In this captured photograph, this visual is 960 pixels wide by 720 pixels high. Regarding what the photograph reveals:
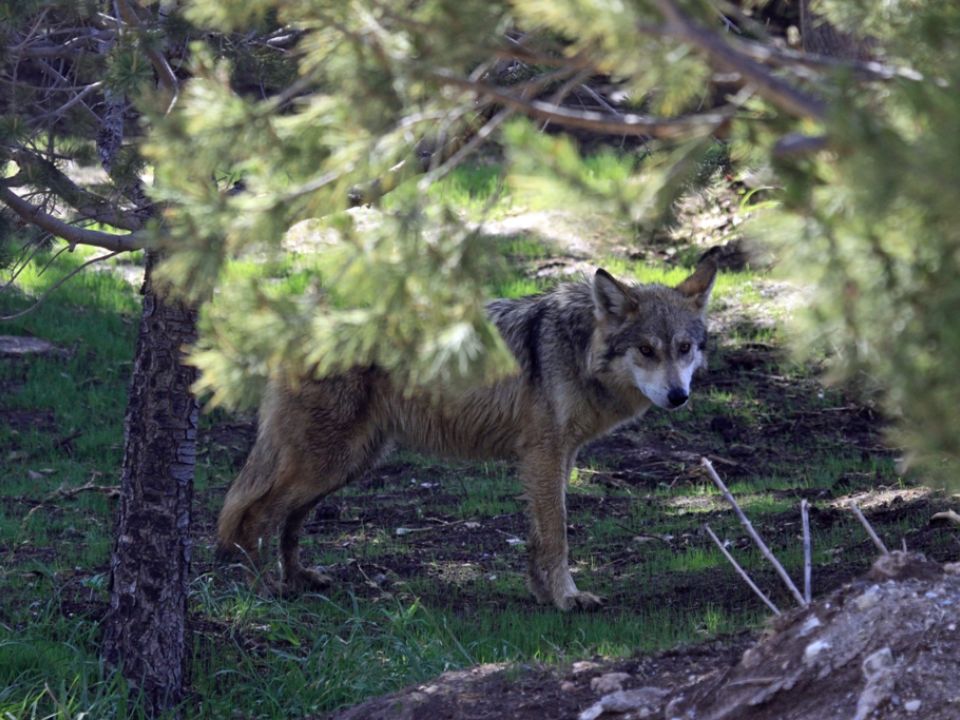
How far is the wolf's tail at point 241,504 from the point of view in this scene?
7.43m

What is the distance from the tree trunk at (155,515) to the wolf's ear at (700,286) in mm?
3428

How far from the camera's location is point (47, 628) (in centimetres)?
612

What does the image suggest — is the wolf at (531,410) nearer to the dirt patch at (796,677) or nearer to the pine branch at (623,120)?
the dirt patch at (796,677)

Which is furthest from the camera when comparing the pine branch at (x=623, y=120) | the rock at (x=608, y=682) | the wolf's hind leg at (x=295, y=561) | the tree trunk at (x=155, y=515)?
the wolf's hind leg at (x=295, y=561)

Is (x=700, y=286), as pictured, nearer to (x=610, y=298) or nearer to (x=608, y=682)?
(x=610, y=298)

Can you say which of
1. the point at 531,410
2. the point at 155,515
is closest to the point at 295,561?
the point at 531,410

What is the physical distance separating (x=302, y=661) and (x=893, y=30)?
409 centimetres

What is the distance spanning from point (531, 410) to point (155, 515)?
2.74 metres

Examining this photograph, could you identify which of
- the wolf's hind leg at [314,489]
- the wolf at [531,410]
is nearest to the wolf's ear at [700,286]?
the wolf at [531,410]

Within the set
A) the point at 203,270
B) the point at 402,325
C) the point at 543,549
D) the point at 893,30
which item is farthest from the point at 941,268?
the point at 543,549

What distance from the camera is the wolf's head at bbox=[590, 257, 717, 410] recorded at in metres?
7.14

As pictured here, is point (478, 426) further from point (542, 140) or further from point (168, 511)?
point (542, 140)

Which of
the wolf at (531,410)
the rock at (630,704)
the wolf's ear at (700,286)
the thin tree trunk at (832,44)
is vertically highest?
the thin tree trunk at (832,44)

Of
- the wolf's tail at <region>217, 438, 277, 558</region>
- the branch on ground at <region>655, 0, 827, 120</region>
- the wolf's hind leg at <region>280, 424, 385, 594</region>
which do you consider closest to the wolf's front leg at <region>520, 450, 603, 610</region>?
the wolf's hind leg at <region>280, 424, 385, 594</region>
